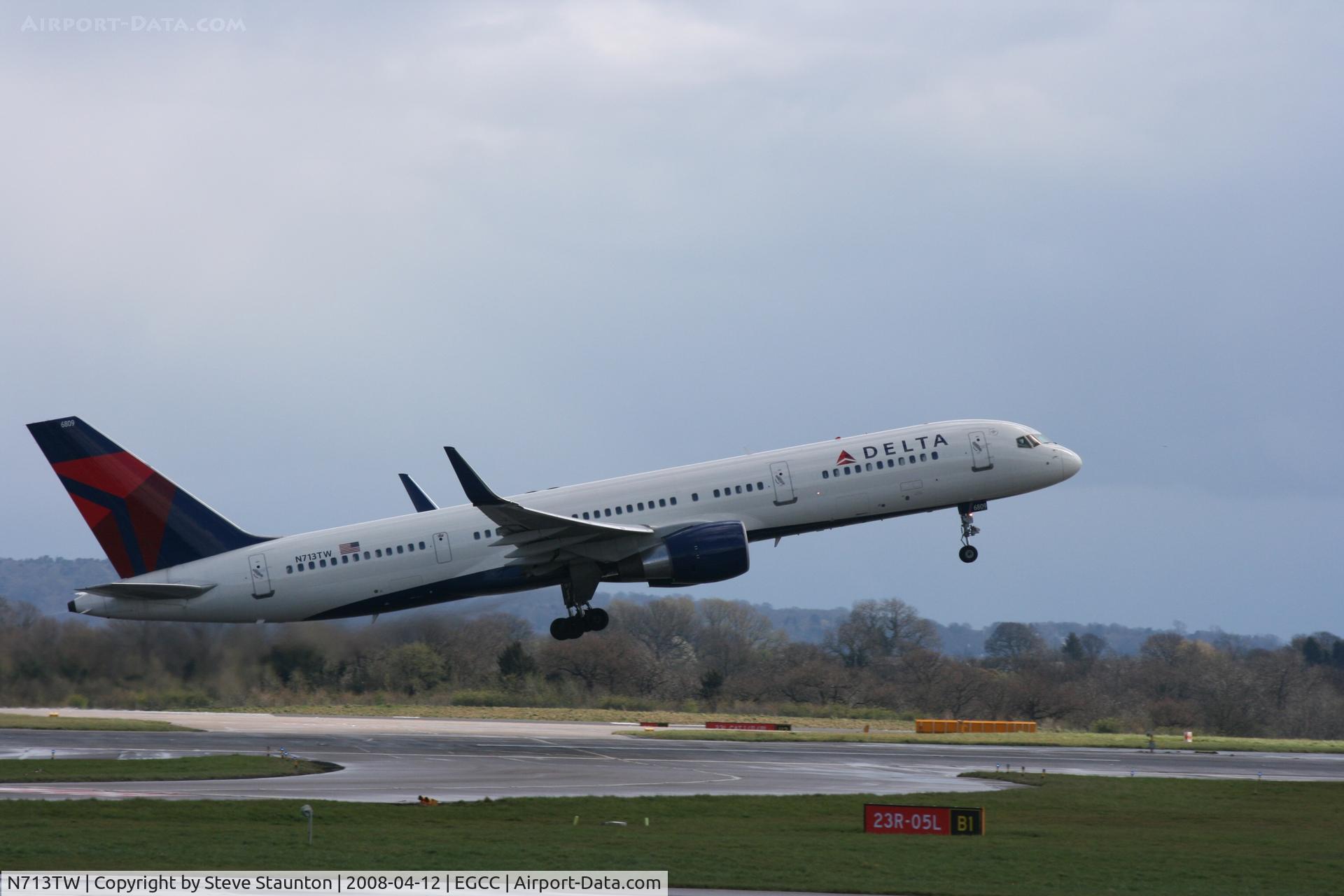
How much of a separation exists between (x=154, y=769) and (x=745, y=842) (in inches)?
814

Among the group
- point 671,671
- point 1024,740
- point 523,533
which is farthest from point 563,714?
point 523,533

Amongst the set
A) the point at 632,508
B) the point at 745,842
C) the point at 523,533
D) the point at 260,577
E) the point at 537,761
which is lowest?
the point at 745,842

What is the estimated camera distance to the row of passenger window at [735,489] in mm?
45875

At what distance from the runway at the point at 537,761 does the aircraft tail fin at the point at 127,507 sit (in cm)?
655

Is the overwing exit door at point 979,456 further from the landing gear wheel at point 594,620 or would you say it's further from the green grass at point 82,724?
the green grass at point 82,724

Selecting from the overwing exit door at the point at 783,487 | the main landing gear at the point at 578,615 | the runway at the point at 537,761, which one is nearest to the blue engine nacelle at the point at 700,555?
the overwing exit door at the point at 783,487

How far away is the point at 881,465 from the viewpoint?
4641cm

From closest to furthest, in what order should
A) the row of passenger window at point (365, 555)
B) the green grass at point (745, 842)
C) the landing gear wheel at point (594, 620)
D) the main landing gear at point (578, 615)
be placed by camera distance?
the green grass at point (745, 842) → the row of passenger window at point (365, 555) → the main landing gear at point (578, 615) → the landing gear wheel at point (594, 620)

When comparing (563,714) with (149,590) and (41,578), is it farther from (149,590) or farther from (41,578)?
(41,578)

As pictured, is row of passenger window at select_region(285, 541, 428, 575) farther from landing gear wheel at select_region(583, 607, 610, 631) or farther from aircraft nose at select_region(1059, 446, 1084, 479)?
aircraft nose at select_region(1059, 446, 1084, 479)

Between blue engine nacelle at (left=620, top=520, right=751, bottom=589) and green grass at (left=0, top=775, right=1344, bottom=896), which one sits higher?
blue engine nacelle at (left=620, top=520, right=751, bottom=589)

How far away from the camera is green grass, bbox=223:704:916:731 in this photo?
67.2m

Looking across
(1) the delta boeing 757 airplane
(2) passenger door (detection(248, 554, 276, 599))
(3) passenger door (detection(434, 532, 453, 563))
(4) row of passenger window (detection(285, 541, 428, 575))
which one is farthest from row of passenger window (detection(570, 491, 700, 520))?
(2) passenger door (detection(248, 554, 276, 599))

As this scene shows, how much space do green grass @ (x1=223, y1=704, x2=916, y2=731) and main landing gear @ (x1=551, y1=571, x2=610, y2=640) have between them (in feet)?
65.9
